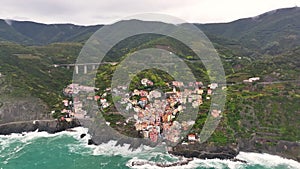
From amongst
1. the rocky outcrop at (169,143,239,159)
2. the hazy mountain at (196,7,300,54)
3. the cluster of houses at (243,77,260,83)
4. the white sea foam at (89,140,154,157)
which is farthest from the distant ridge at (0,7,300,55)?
the white sea foam at (89,140,154,157)

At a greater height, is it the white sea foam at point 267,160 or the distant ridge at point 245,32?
the distant ridge at point 245,32

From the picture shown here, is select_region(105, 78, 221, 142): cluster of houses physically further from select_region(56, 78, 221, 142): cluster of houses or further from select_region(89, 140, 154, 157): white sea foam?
select_region(89, 140, 154, 157): white sea foam

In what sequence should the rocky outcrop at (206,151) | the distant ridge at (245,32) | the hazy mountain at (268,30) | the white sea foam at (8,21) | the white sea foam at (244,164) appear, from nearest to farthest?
the white sea foam at (244,164) → the rocky outcrop at (206,151) → the hazy mountain at (268,30) → the distant ridge at (245,32) → the white sea foam at (8,21)

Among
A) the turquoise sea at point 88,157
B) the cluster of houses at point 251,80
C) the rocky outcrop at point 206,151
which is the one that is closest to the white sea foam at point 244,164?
the turquoise sea at point 88,157

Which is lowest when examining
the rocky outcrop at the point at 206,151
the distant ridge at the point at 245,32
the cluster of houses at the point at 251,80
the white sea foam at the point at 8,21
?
the rocky outcrop at the point at 206,151

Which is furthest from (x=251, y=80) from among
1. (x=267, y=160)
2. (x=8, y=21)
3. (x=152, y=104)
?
(x=8, y=21)

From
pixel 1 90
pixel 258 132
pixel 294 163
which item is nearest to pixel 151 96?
pixel 258 132

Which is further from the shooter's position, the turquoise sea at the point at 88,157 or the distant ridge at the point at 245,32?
the distant ridge at the point at 245,32

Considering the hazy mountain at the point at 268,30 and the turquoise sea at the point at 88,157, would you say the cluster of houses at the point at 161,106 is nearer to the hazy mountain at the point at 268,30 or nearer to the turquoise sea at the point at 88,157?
the turquoise sea at the point at 88,157

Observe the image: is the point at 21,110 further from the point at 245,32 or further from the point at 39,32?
the point at 39,32
